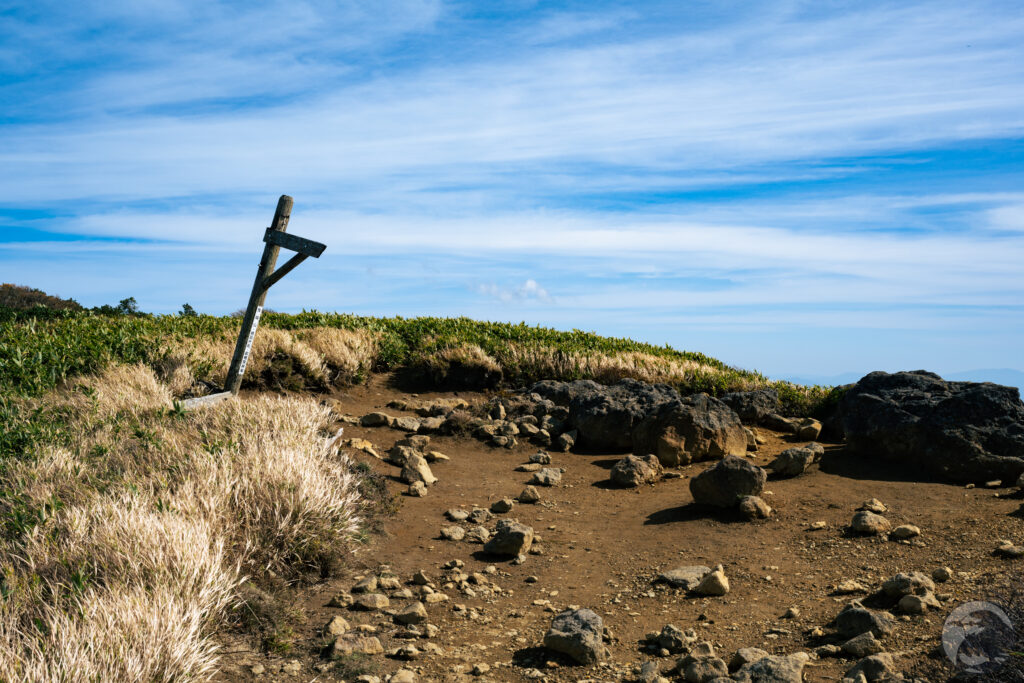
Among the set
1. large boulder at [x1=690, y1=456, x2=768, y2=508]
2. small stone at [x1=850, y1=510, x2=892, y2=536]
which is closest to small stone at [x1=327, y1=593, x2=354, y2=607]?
large boulder at [x1=690, y1=456, x2=768, y2=508]

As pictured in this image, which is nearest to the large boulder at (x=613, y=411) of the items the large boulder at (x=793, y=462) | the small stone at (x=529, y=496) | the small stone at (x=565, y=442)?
the small stone at (x=565, y=442)

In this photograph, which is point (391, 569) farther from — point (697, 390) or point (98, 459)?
point (697, 390)

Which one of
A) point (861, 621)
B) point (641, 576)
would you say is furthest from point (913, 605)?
point (641, 576)

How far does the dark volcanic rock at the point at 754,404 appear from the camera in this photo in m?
10.6

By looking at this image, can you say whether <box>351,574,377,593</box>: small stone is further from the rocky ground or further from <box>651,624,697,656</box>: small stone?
<box>651,624,697,656</box>: small stone

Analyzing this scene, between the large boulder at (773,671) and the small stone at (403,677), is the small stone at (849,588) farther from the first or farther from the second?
the small stone at (403,677)

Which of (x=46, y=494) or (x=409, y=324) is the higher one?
(x=409, y=324)

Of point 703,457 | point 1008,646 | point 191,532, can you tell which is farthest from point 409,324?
point 1008,646

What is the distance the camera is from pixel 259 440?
291 inches

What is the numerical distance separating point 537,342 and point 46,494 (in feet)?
28.8

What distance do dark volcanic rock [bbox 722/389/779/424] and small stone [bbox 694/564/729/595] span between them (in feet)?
16.8

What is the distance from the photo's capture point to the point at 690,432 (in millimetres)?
9078

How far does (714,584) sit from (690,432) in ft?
11.4

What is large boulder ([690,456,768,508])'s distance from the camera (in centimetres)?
730
